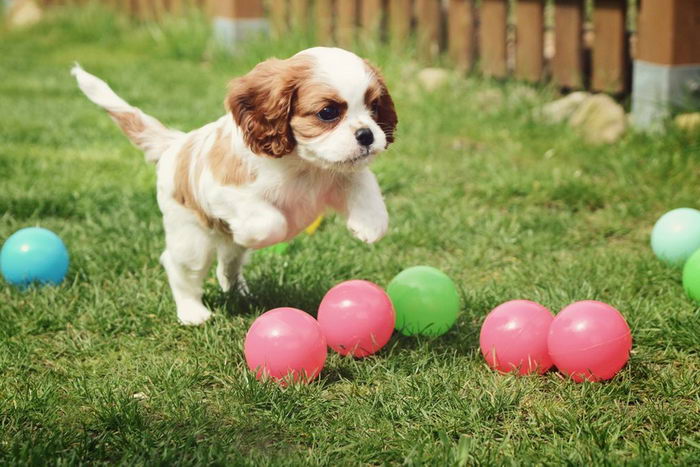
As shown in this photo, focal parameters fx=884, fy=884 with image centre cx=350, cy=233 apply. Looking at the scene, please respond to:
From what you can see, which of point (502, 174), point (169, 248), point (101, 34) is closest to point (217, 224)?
point (169, 248)

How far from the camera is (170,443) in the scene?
2604mm

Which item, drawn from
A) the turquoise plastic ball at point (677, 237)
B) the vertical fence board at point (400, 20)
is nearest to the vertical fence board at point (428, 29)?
the vertical fence board at point (400, 20)

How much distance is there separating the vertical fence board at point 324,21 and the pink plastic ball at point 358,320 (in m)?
5.69

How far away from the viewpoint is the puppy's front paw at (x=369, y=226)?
3113 mm

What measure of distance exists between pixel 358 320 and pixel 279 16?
6663mm

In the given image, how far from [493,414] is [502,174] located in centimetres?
290

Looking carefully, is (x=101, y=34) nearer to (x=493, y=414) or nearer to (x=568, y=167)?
(x=568, y=167)

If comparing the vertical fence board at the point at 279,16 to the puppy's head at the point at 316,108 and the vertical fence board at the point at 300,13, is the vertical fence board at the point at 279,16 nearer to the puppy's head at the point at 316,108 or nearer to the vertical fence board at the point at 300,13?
the vertical fence board at the point at 300,13

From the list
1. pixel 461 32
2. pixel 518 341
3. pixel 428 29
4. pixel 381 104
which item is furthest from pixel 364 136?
pixel 428 29

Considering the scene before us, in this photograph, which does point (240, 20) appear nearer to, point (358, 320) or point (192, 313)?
point (192, 313)

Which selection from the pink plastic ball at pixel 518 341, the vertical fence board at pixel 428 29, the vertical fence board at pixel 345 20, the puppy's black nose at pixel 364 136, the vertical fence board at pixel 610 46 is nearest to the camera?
the puppy's black nose at pixel 364 136

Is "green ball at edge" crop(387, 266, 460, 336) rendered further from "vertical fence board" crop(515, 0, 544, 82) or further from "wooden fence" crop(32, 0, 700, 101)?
"vertical fence board" crop(515, 0, 544, 82)

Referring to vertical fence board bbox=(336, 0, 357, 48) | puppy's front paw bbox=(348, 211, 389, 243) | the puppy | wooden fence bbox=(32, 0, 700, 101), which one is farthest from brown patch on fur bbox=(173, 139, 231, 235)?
vertical fence board bbox=(336, 0, 357, 48)

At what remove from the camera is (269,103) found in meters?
2.94
